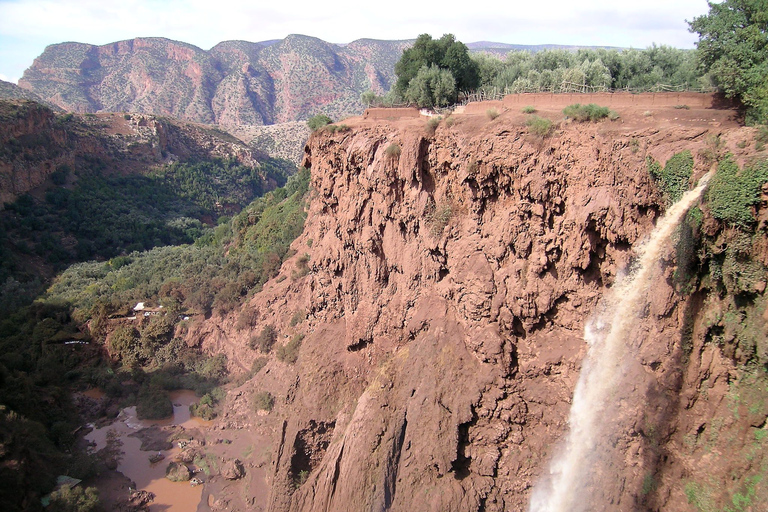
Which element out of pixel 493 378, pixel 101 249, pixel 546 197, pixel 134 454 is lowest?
pixel 134 454

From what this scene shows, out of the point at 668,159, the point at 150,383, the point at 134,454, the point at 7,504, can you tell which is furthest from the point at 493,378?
the point at 150,383

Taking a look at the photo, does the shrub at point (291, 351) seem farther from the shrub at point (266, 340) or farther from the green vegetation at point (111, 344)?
the green vegetation at point (111, 344)

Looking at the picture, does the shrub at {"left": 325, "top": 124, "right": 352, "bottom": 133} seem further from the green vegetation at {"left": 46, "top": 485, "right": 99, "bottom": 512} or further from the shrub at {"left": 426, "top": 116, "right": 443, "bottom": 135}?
the green vegetation at {"left": 46, "top": 485, "right": 99, "bottom": 512}

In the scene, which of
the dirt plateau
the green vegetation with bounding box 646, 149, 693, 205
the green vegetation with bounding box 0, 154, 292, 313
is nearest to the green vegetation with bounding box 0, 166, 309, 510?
the green vegetation with bounding box 0, 154, 292, 313

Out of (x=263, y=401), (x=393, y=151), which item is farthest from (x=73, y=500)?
Answer: (x=393, y=151)

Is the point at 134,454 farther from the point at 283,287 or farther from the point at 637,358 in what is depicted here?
the point at 637,358

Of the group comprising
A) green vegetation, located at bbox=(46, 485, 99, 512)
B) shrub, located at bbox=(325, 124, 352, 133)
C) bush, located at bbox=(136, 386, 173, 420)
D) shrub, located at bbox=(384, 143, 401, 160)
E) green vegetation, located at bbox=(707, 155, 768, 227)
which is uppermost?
shrub, located at bbox=(325, 124, 352, 133)

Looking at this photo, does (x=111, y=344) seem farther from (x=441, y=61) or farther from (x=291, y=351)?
(x=441, y=61)
